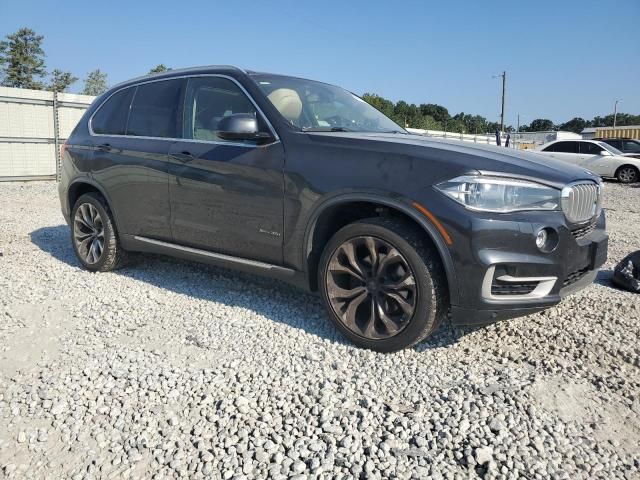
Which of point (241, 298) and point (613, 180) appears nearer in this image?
point (241, 298)

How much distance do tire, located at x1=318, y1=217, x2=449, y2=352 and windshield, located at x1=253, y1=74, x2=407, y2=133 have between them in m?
0.97

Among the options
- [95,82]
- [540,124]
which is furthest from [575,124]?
[95,82]

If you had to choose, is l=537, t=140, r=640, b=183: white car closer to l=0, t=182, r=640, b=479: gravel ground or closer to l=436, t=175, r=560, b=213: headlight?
l=0, t=182, r=640, b=479: gravel ground

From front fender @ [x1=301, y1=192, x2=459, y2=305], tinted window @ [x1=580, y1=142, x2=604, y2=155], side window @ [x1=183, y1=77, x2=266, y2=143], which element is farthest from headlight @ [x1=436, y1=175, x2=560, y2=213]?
tinted window @ [x1=580, y1=142, x2=604, y2=155]

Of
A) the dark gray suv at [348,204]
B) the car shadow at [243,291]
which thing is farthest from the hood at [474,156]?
the car shadow at [243,291]

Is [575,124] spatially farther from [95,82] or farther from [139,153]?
[139,153]

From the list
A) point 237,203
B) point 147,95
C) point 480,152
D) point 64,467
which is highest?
point 147,95

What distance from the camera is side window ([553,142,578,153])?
57.0 ft

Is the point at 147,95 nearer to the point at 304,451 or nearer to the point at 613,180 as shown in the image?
the point at 304,451

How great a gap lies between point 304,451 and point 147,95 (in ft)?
11.8

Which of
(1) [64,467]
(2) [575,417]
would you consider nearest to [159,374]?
(1) [64,467]

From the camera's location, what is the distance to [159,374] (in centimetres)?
290

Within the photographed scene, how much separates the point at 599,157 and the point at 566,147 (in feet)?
3.57

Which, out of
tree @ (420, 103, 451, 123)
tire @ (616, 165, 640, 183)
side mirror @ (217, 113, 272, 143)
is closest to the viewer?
side mirror @ (217, 113, 272, 143)
